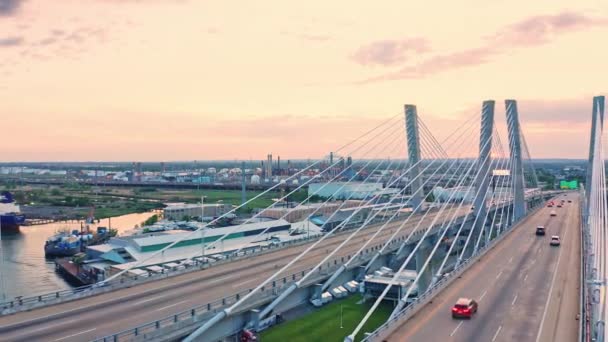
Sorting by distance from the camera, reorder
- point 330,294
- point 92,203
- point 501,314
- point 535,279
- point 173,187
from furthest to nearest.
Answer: point 173,187, point 92,203, point 330,294, point 535,279, point 501,314

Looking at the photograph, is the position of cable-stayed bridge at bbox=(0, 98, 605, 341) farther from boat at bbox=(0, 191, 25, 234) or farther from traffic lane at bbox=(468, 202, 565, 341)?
boat at bbox=(0, 191, 25, 234)

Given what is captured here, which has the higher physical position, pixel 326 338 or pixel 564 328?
pixel 564 328

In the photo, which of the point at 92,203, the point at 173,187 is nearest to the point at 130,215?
the point at 92,203

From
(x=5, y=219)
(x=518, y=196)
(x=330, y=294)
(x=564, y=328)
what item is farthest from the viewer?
(x=5, y=219)

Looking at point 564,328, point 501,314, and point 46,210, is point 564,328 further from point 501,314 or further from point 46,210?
point 46,210

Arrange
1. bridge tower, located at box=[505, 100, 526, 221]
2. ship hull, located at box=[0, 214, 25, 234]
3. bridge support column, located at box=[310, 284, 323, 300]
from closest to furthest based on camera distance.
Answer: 1. bridge support column, located at box=[310, 284, 323, 300]
2. bridge tower, located at box=[505, 100, 526, 221]
3. ship hull, located at box=[0, 214, 25, 234]

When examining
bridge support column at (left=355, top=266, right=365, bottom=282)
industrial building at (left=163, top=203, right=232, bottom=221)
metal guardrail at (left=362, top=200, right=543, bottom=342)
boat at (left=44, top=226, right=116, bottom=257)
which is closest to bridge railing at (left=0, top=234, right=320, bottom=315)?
bridge support column at (left=355, top=266, right=365, bottom=282)
